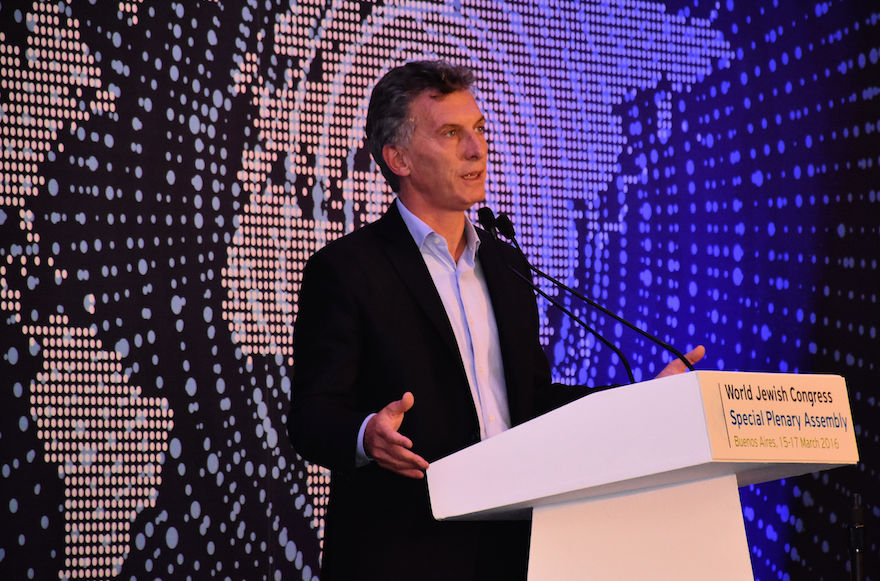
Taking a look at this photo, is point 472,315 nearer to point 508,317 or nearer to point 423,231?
point 508,317

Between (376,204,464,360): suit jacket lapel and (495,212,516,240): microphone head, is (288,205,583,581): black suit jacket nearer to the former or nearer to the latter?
(376,204,464,360): suit jacket lapel

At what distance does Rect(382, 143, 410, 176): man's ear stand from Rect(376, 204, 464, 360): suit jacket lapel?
0.46 ft

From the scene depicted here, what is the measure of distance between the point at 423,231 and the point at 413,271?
5.8 inches

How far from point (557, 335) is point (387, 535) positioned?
1671 millimetres

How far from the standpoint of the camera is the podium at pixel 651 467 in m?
1.16

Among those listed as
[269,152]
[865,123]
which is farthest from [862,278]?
[269,152]

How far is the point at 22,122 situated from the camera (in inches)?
104

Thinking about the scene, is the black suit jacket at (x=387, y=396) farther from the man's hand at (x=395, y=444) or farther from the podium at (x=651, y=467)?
the podium at (x=651, y=467)

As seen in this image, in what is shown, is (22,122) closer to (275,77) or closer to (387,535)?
(275,77)

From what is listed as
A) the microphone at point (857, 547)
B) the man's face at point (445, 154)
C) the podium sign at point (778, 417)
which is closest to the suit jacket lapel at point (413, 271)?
the man's face at point (445, 154)

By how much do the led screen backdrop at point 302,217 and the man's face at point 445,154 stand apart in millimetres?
941

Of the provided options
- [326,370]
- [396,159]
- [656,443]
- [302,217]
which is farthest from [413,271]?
[302,217]

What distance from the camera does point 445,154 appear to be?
202 centimetres

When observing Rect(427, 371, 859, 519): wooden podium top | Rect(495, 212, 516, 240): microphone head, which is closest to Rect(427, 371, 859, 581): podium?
Rect(427, 371, 859, 519): wooden podium top
